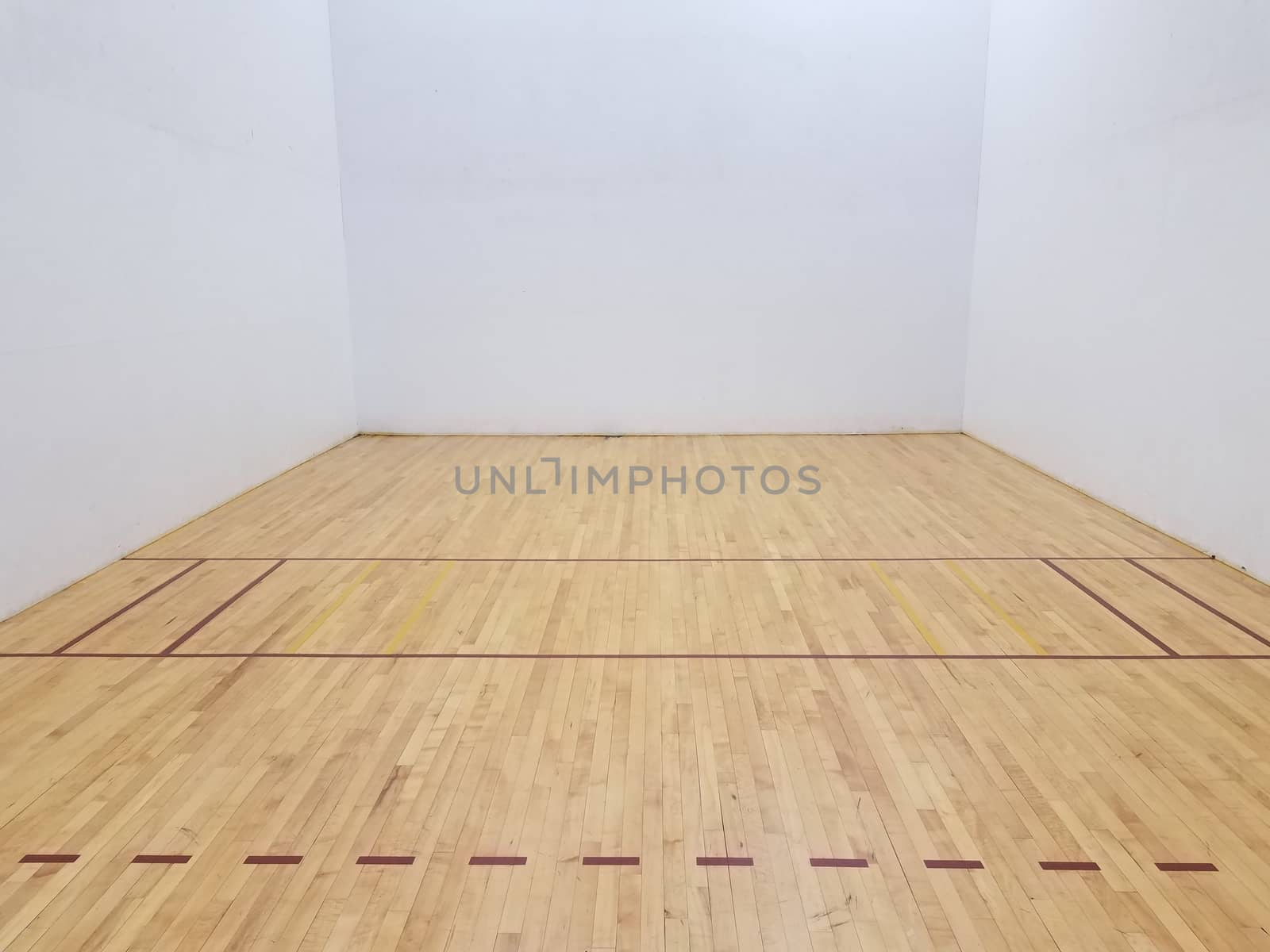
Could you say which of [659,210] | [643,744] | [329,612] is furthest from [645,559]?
[659,210]

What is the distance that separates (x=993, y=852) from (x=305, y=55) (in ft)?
18.8

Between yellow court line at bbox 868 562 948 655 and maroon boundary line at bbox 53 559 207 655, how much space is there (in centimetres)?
270

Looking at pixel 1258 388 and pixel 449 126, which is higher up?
pixel 449 126

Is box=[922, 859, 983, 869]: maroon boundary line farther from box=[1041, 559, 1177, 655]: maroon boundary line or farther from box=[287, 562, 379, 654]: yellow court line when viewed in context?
box=[287, 562, 379, 654]: yellow court line

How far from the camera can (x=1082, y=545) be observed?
12.4ft

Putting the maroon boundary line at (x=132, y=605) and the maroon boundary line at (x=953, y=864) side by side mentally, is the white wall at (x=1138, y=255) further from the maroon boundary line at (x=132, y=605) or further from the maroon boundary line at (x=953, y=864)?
the maroon boundary line at (x=132, y=605)

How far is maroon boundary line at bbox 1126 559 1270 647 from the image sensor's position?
2857 mm

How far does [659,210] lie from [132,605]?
417 centimetres

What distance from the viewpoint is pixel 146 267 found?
3.85 meters

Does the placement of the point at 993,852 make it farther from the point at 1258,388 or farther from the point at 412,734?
the point at 1258,388

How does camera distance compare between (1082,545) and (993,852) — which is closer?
(993,852)

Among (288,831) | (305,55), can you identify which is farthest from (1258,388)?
(305,55)

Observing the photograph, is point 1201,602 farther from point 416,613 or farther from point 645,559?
point 416,613

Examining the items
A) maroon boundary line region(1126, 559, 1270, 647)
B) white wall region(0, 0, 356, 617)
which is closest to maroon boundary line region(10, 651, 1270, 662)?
maroon boundary line region(1126, 559, 1270, 647)
